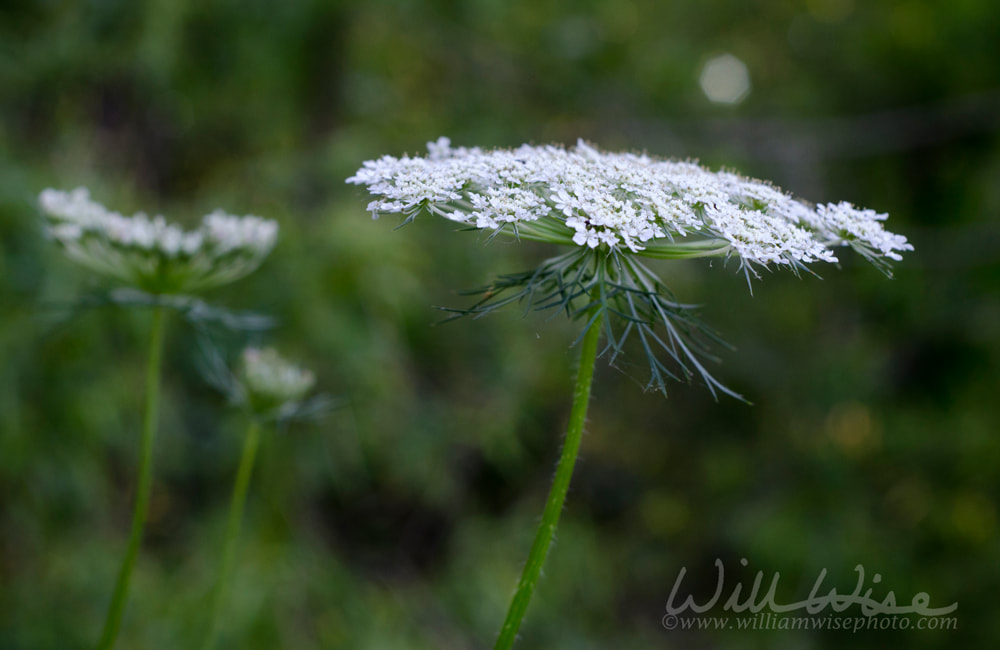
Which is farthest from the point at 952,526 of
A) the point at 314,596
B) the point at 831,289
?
the point at 314,596

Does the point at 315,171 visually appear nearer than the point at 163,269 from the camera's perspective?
No

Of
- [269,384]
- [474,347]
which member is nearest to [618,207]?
[269,384]

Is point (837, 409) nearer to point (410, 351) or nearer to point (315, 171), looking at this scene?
point (410, 351)

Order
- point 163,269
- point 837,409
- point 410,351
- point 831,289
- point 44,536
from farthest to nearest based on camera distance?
point 831,289, point 837,409, point 410,351, point 44,536, point 163,269

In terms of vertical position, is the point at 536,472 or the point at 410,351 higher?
the point at 410,351

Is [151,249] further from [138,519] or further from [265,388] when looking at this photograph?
[138,519]

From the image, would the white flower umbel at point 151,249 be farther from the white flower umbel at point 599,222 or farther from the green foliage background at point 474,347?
the green foliage background at point 474,347

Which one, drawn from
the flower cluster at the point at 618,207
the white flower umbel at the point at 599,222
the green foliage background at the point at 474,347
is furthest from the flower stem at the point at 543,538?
the green foliage background at the point at 474,347

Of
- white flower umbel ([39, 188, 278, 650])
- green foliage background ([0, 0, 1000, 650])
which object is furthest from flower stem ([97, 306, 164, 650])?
green foliage background ([0, 0, 1000, 650])
